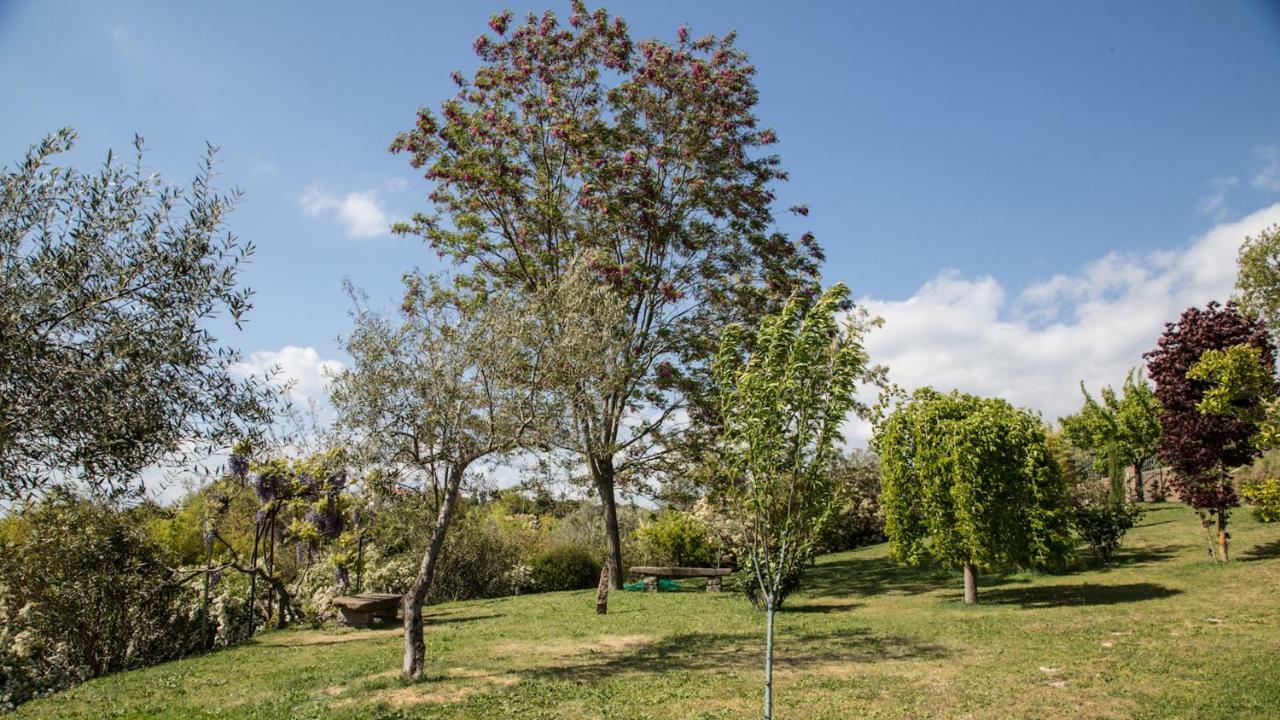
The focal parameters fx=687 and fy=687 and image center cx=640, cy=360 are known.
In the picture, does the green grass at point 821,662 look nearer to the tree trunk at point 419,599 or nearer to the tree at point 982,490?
the tree trunk at point 419,599

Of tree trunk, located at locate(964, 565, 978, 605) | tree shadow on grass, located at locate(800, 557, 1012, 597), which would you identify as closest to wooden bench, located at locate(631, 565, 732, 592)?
tree shadow on grass, located at locate(800, 557, 1012, 597)

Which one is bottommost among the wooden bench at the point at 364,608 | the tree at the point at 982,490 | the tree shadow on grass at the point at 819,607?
the tree shadow on grass at the point at 819,607

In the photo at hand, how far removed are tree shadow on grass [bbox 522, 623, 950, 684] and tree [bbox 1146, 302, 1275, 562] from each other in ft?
36.0

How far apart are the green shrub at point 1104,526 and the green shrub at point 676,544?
1330 centimetres

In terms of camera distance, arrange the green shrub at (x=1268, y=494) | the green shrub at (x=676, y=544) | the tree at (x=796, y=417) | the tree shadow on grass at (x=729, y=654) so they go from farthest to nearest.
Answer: the green shrub at (x=676, y=544) < the tree shadow on grass at (x=729, y=654) < the green shrub at (x=1268, y=494) < the tree at (x=796, y=417)

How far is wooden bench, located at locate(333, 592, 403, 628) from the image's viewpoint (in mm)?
17375

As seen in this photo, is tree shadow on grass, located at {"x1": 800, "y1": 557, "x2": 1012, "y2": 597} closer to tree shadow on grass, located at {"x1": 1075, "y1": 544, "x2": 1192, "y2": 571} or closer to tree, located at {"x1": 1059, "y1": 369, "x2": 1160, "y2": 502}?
tree shadow on grass, located at {"x1": 1075, "y1": 544, "x2": 1192, "y2": 571}

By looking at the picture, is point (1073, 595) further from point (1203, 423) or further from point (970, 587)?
point (1203, 423)

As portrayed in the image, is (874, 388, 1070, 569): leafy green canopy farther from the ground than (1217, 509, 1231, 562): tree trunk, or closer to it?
farther from the ground

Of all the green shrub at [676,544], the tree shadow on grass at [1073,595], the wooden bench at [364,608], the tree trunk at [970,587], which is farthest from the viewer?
the green shrub at [676,544]

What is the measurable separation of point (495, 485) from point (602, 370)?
11.3 ft

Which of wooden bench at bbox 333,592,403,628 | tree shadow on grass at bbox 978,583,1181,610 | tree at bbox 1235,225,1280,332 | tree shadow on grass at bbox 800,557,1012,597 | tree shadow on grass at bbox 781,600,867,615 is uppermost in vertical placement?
tree at bbox 1235,225,1280,332

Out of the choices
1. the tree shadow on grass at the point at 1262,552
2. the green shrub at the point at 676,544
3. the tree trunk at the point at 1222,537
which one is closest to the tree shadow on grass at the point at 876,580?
the green shrub at the point at 676,544

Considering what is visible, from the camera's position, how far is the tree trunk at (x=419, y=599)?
11039mm
